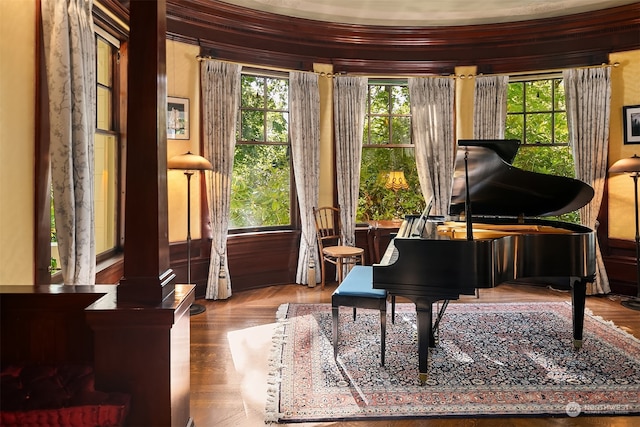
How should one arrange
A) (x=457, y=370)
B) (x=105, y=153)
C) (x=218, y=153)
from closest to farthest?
→ (x=457, y=370)
(x=105, y=153)
(x=218, y=153)

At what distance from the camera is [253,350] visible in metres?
3.64

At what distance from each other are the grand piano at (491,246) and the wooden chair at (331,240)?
1.36 m

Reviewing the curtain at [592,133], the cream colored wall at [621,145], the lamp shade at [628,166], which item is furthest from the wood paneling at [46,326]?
the cream colored wall at [621,145]

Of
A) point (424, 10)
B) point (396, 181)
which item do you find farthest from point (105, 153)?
point (424, 10)

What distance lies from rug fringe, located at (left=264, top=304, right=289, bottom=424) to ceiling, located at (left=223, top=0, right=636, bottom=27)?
11.2 feet

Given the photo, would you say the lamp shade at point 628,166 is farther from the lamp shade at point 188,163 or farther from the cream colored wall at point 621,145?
the lamp shade at point 188,163

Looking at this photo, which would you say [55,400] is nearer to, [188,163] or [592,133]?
[188,163]

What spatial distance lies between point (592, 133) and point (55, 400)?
587 cm

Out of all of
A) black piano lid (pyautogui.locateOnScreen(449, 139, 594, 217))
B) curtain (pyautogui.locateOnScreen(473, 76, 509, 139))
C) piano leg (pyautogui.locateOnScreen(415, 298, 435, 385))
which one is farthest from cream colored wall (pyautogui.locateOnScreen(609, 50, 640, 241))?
piano leg (pyautogui.locateOnScreen(415, 298, 435, 385))

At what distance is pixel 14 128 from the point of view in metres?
2.58

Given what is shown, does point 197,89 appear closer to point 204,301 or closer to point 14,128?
point 204,301

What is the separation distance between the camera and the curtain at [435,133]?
19.7 feet

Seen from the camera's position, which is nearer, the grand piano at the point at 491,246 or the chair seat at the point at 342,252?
the grand piano at the point at 491,246

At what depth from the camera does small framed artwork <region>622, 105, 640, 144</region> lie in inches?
209
